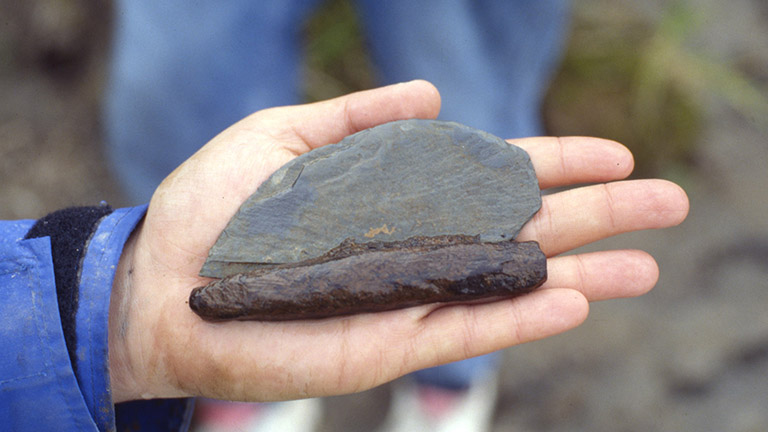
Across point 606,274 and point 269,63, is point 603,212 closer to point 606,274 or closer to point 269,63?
point 606,274

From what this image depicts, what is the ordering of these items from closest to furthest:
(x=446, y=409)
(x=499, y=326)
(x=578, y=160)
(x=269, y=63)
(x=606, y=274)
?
(x=499, y=326), (x=606, y=274), (x=578, y=160), (x=269, y=63), (x=446, y=409)

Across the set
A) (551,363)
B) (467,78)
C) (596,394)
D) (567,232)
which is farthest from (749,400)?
(467,78)

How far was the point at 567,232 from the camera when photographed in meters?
2.63

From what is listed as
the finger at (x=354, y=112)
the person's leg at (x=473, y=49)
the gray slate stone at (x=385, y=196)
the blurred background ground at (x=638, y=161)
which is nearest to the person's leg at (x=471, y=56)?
the person's leg at (x=473, y=49)

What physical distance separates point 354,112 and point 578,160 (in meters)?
1.00

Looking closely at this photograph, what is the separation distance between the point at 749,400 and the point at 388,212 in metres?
2.53

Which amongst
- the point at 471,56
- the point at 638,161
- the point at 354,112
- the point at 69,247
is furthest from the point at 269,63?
the point at 638,161

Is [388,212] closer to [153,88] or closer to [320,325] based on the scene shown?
[320,325]

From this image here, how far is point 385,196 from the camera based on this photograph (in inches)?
102

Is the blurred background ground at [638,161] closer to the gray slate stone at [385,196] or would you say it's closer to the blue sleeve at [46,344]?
the gray slate stone at [385,196]

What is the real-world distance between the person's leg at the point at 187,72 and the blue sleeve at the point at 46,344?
1.19 meters

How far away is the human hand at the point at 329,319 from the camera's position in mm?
2371

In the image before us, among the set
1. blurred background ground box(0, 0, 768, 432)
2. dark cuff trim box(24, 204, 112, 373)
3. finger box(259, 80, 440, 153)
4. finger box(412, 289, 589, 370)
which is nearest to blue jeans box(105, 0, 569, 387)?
A: blurred background ground box(0, 0, 768, 432)

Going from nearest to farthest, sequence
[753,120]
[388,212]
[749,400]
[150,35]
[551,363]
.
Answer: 1. [388,212]
2. [150,35]
3. [749,400]
4. [551,363]
5. [753,120]
